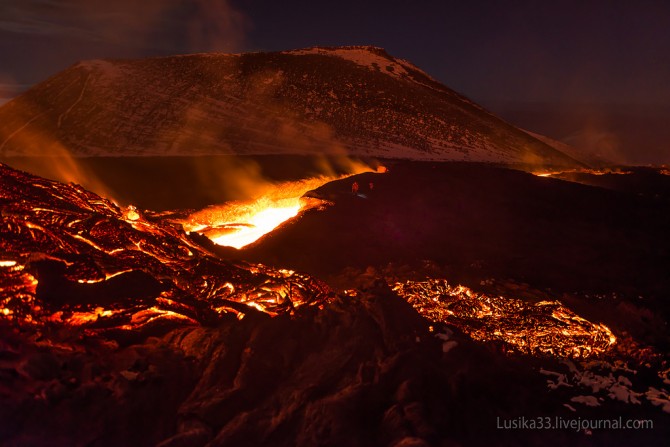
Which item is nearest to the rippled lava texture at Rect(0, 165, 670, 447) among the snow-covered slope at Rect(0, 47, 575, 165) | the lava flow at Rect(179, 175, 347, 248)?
the lava flow at Rect(179, 175, 347, 248)

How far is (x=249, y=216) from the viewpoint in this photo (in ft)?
35.0

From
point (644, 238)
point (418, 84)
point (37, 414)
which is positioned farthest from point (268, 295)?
point (418, 84)

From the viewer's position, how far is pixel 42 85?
21141mm

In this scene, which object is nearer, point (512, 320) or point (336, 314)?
point (336, 314)

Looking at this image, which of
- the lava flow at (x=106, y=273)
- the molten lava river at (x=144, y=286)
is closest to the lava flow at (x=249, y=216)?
the molten lava river at (x=144, y=286)

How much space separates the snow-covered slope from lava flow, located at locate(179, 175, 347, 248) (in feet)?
15.9

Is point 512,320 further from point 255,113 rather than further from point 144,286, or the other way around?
point 255,113

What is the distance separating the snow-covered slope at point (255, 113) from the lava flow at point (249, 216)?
15.9 ft

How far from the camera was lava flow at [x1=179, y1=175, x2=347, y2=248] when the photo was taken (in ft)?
28.9

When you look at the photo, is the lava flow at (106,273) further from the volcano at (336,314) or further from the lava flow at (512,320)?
the lava flow at (512,320)

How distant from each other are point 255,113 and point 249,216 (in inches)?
372

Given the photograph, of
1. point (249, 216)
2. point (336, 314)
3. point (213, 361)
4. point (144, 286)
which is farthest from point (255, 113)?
point (213, 361)

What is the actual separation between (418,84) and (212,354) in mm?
21092

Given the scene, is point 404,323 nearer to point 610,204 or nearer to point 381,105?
point 610,204
